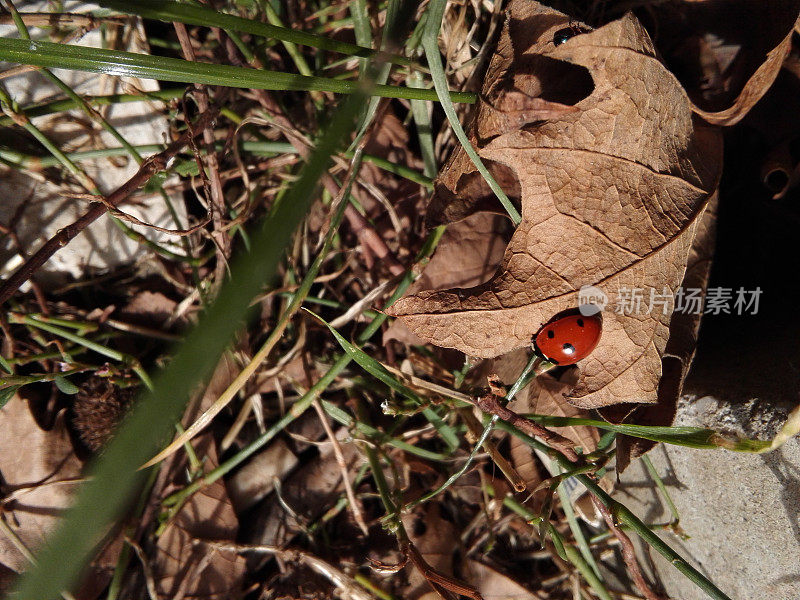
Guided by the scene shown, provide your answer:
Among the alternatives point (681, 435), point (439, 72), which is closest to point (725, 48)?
point (439, 72)

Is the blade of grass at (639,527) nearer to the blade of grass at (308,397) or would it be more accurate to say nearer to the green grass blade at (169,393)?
the blade of grass at (308,397)

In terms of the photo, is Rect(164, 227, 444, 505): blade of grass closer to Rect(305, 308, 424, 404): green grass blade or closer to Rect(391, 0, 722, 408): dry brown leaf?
Rect(305, 308, 424, 404): green grass blade

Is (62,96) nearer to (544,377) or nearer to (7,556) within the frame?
(7,556)

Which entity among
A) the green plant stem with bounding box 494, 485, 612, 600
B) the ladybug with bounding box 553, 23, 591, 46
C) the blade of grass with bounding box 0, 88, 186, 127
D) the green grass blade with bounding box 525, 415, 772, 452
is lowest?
the green plant stem with bounding box 494, 485, 612, 600

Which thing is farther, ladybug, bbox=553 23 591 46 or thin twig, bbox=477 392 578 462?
thin twig, bbox=477 392 578 462

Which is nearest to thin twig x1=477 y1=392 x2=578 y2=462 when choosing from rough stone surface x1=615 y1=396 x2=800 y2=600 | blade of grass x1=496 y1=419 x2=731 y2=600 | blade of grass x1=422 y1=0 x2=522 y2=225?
blade of grass x1=496 y1=419 x2=731 y2=600

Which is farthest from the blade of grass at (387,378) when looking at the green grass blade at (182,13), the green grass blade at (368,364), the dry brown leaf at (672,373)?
the green grass blade at (182,13)

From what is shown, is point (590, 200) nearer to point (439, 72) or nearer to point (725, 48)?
point (439, 72)

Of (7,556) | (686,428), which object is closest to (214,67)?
(686,428)
